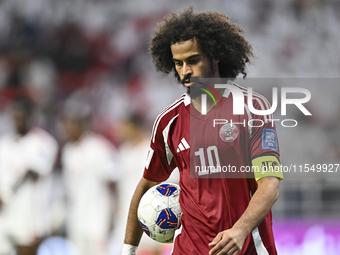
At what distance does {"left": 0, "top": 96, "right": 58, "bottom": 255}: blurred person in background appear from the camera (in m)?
6.27

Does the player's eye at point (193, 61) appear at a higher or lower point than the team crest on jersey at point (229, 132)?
higher

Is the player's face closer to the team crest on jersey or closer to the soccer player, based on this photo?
the soccer player

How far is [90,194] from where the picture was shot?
20.6 feet

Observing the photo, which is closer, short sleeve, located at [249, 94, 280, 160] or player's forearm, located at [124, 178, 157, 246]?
short sleeve, located at [249, 94, 280, 160]

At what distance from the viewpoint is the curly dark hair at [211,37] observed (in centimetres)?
290

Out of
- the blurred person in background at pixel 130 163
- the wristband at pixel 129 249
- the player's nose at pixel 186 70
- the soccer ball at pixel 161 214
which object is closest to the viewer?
the player's nose at pixel 186 70

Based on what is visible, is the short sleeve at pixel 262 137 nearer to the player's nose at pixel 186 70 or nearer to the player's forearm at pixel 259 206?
the player's forearm at pixel 259 206

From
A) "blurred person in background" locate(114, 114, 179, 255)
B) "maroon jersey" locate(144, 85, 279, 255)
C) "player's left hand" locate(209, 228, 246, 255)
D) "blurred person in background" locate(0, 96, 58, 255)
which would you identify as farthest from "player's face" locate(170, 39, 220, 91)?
"blurred person in background" locate(0, 96, 58, 255)

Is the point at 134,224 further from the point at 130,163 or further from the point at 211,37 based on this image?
the point at 130,163

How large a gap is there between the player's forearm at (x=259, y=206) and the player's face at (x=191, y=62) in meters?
0.79

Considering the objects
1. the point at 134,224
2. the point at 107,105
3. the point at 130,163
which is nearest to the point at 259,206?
the point at 134,224

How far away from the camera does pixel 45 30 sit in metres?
10.5

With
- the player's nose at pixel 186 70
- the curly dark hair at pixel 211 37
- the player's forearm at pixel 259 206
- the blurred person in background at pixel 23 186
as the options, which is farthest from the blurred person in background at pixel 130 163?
the player's forearm at pixel 259 206

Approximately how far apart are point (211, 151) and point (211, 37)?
78 centimetres
